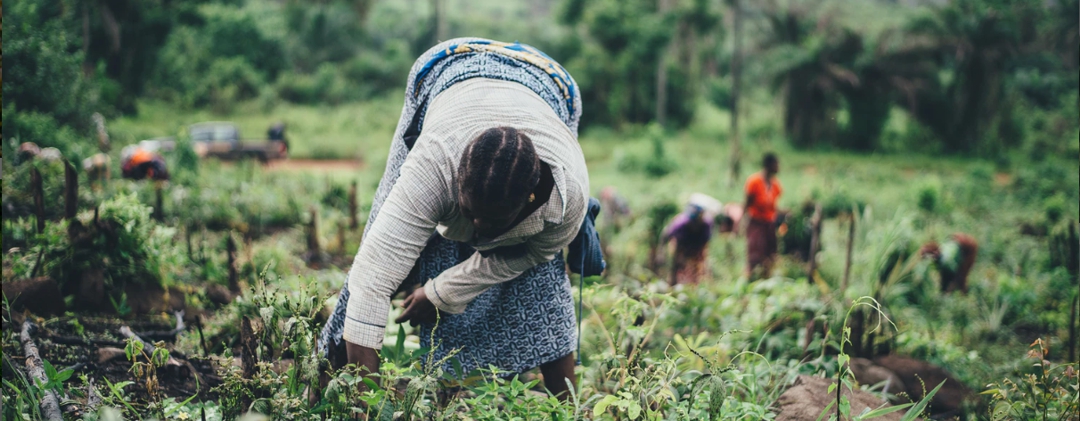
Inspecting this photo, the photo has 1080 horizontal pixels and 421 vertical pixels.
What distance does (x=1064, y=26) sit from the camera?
1834 centimetres

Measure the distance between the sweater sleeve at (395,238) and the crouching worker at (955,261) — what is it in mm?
5492

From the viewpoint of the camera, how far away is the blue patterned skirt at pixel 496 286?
83.1 inches

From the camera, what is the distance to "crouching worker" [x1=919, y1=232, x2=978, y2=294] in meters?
6.10

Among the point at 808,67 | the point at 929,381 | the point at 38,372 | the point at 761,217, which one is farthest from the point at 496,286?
the point at 808,67

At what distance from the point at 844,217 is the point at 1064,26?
48.6 feet

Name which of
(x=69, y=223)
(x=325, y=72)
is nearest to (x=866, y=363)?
(x=69, y=223)

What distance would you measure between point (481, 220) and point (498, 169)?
14cm

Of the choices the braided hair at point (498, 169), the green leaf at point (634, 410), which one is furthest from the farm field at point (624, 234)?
the braided hair at point (498, 169)

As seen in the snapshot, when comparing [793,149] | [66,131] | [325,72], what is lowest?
[793,149]

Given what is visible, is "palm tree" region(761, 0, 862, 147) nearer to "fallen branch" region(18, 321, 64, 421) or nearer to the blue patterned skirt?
the blue patterned skirt

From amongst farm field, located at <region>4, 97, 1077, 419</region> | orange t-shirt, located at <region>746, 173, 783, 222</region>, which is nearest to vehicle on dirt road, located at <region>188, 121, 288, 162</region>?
farm field, located at <region>4, 97, 1077, 419</region>

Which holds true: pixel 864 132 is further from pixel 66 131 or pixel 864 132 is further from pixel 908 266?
pixel 66 131

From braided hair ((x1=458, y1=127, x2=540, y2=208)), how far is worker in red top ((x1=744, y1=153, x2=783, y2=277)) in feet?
17.5

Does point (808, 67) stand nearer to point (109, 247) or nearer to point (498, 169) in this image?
point (109, 247)
